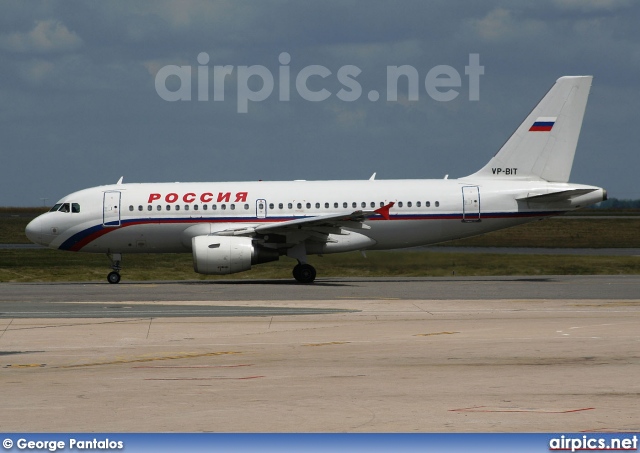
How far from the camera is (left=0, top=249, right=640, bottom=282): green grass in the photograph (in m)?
38.8

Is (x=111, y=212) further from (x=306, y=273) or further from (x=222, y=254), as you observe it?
(x=306, y=273)

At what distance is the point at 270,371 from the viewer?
15.2 metres

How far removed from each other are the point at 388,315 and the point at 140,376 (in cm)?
983

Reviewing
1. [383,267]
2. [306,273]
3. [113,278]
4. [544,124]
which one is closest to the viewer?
[306,273]

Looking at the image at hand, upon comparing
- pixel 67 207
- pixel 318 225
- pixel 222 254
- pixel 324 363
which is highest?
pixel 67 207

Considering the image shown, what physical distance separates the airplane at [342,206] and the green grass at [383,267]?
1.35 meters

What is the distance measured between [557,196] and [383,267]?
23.1 ft

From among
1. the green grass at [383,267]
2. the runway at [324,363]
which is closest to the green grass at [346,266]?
the green grass at [383,267]

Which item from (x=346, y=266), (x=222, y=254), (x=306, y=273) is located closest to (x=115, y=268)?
(x=222, y=254)

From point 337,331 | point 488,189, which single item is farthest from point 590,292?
point 337,331

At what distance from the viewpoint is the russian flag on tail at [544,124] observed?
124 ft

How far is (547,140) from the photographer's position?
124 feet

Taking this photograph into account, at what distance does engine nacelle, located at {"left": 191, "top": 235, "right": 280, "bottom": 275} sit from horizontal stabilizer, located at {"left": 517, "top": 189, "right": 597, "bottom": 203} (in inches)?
399

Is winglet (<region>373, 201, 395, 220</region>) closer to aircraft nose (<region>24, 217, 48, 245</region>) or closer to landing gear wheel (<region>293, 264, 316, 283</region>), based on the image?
landing gear wheel (<region>293, 264, 316, 283</region>)
